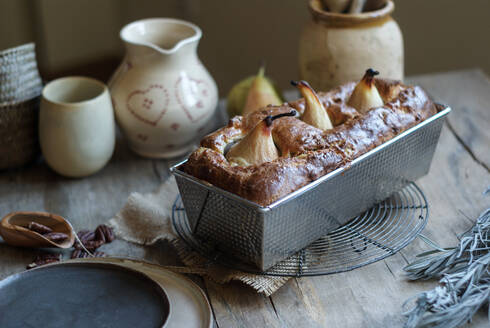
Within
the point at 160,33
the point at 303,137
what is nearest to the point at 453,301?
the point at 303,137

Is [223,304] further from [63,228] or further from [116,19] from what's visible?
[116,19]

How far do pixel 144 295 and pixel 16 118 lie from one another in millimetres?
628

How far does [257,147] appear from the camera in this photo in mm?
1036

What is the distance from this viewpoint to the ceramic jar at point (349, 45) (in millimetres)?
1521

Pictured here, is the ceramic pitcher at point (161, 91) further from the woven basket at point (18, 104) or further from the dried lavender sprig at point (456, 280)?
the dried lavender sprig at point (456, 280)

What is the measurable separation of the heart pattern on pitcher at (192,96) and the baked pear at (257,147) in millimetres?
404

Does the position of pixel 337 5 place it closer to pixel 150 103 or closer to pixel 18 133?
pixel 150 103

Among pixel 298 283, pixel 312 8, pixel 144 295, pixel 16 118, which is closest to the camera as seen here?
pixel 144 295

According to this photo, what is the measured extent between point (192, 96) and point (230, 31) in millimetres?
1385

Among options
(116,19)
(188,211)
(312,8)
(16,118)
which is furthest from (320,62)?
(116,19)

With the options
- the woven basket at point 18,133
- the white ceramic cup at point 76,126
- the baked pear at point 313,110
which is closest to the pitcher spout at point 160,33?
the white ceramic cup at point 76,126

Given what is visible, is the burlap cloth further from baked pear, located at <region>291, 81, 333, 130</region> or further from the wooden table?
baked pear, located at <region>291, 81, 333, 130</region>

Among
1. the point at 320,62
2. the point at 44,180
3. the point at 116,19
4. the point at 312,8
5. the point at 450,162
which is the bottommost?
the point at 116,19

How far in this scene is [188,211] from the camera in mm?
1086
